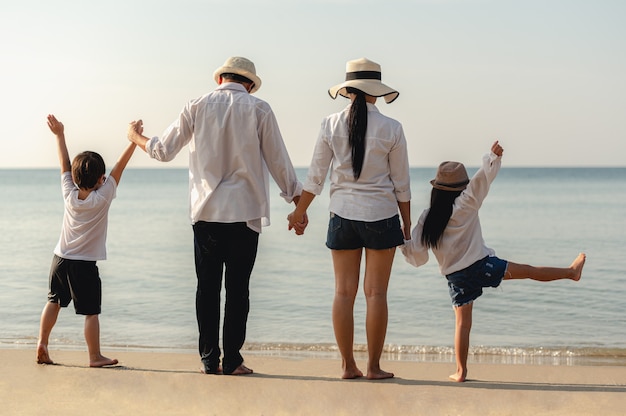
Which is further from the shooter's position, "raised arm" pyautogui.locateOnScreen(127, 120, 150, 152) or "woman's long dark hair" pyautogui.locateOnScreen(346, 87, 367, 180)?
"raised arm" pyautogui.locateOnScreen(127, 120, 150, 152)

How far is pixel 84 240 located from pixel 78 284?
0.25 metres

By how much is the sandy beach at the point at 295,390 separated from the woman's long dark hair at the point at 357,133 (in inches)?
45.5

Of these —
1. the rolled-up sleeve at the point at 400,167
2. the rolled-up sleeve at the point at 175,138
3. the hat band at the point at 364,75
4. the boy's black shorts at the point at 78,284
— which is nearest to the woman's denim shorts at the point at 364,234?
the rolled-up sleeve at the point at 400,167

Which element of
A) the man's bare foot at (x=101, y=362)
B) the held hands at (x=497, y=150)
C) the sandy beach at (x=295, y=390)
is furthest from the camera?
the man's bare foot at (x=101, y=362)

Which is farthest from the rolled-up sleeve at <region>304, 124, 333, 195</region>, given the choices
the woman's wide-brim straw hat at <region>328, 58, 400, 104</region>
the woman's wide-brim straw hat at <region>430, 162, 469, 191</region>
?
the woman's wide-brim straw hat at <region>430, 162, 469, 191</region>

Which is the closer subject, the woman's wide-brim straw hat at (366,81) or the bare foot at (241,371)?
the woman's wide-brim straw hat at (366,81)

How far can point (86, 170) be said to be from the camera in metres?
4.96

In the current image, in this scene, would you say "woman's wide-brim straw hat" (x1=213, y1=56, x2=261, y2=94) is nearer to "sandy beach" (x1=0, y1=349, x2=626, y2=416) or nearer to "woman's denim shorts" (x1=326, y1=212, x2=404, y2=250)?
"woman's denim shorts" (x1=326, y1=212, x2=404, y2=250)

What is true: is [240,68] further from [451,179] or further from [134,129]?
[451,179]

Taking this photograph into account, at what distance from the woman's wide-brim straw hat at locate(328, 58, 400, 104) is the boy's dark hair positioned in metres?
1.41

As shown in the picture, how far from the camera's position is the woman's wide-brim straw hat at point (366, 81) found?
4.76m

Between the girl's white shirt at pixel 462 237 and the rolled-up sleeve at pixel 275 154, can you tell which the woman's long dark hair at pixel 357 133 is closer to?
the rolled-up sleeve at pixel 275 154

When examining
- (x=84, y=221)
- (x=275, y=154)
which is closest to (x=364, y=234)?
(x=275, y=154)

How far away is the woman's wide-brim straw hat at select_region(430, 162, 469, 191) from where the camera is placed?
15.9 ft
